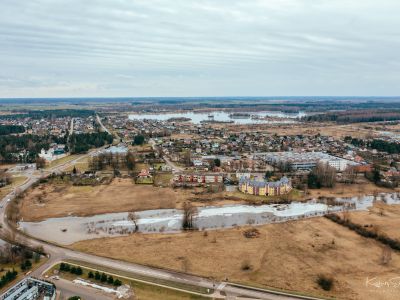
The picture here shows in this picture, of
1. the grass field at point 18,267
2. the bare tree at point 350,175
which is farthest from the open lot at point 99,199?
the bare tree at point 350,175

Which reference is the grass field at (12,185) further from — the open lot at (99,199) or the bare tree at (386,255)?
the bare tree at (386,255)

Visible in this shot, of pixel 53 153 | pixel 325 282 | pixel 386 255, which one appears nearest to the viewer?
pixel 325 282

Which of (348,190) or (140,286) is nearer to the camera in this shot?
(140,286)

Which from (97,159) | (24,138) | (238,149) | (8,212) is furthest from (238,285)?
(24,138)

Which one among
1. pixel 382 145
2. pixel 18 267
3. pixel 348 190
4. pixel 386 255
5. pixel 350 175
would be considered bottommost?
pixel 18 267

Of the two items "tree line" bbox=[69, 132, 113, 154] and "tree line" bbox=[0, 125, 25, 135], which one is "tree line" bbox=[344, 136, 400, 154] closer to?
"tree line" bbox=[69, 132, 113, 154]

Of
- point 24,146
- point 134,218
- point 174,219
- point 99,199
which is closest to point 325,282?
point 174,219

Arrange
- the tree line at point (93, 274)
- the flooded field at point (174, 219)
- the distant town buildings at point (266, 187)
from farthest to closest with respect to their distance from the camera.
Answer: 1. the distant town buildings at point (266, 187)
2. the flooded field at point (174, 219)
3. the tree line at point (93, 274)

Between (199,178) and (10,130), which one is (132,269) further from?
(10,130)
